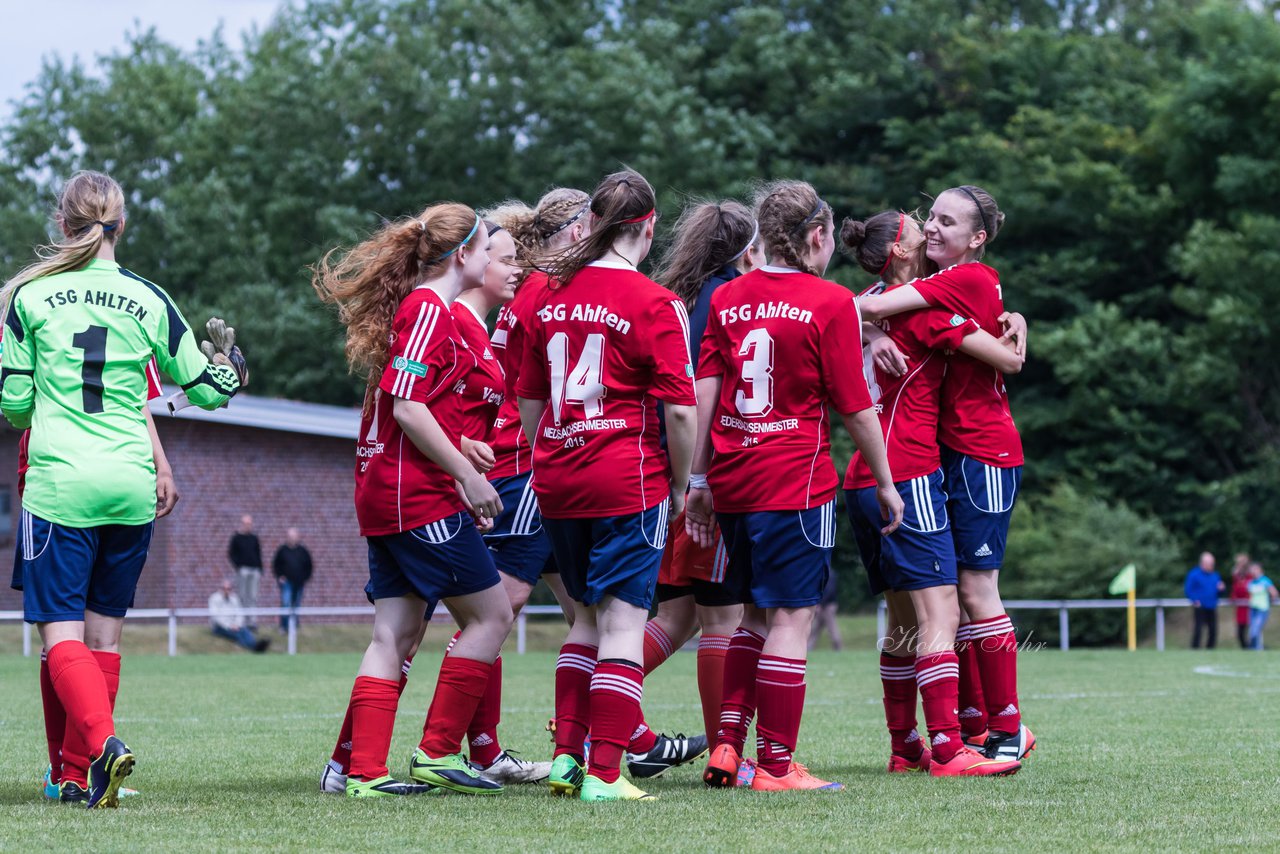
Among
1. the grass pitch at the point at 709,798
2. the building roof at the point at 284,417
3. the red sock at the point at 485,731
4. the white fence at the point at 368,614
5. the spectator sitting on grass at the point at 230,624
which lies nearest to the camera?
the grass pitch at the point at 709,798

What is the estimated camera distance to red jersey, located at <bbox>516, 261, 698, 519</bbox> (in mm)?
5934

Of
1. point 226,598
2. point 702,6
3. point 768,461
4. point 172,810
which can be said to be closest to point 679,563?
point 768,461

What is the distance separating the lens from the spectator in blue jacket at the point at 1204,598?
2689cm

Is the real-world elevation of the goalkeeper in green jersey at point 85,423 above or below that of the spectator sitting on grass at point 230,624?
above

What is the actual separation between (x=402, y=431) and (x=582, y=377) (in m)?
0.68

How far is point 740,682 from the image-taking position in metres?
6.61

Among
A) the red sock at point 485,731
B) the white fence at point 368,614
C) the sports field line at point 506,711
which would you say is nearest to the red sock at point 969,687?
the red sock at point 485,731

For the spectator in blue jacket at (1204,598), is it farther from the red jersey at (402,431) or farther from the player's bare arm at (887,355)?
the red jersey at (402,431)

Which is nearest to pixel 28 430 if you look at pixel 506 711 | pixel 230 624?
pixel 506 711

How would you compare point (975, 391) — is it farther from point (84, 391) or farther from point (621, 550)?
point (84, 391)

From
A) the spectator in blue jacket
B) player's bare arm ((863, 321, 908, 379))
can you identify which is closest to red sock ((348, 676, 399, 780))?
player's bare arm ((863, 321, 908, 379))

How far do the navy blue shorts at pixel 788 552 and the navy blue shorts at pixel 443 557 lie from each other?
3.20 ft

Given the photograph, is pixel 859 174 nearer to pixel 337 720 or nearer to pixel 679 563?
pixel 337 720

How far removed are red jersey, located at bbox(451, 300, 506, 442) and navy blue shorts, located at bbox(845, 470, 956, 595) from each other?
1425 mm
